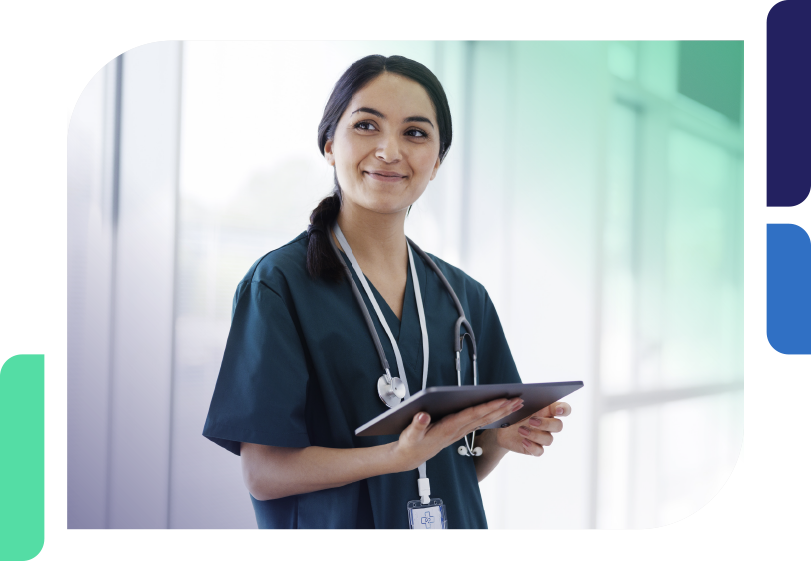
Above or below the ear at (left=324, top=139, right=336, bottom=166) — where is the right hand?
below

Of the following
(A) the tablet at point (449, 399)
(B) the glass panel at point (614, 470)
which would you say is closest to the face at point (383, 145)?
(A) the tablet at point (449, 399)

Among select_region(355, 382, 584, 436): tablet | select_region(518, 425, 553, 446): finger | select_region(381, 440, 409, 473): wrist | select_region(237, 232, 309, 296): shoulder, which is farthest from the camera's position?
select_region(518, 425, 553, 446): finger

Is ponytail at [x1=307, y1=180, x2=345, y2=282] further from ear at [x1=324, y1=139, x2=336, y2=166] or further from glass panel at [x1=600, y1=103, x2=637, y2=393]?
glass panel at [x1=600, y1=103, x2=637, y2=393]

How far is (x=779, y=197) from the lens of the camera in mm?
1348

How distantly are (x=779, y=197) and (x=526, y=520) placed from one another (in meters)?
0.96

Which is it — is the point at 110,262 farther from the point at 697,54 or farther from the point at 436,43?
the point at 697,54

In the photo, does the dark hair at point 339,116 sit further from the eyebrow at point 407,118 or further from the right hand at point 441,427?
the right hand at point 441,427

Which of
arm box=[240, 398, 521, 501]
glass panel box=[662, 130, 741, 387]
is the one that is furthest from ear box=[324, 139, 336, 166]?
glass panel box=[662, 130, 741, 387]

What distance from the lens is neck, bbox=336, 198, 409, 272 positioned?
128cm

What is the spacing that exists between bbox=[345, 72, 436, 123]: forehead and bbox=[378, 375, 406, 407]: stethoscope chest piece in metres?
0.53

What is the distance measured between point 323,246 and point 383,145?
0.77 feet

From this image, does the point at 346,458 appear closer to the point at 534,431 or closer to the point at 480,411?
the point at 480,411

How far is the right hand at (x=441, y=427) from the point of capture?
96cm

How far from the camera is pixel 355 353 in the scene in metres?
1.16
